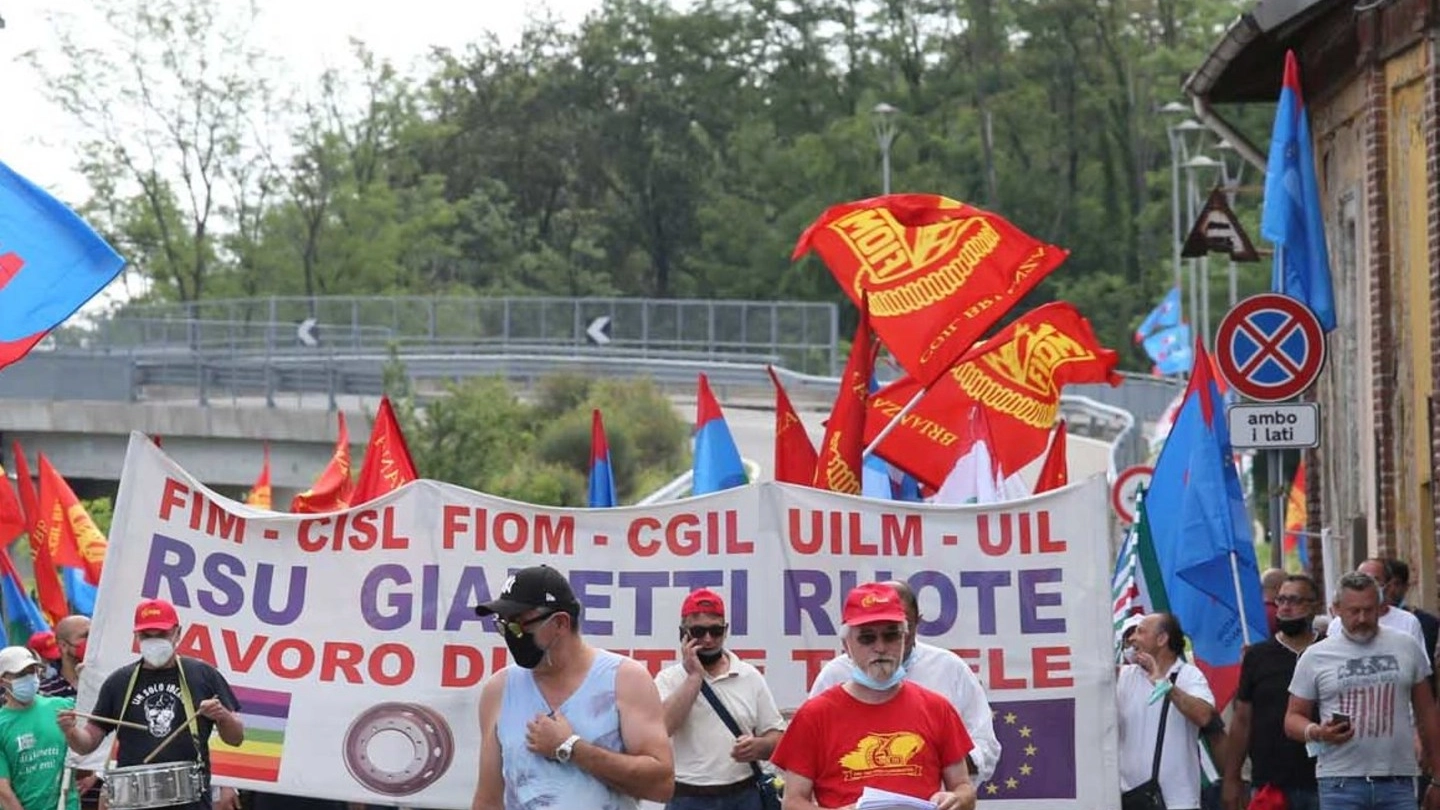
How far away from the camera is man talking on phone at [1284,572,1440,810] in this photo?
13023 mm

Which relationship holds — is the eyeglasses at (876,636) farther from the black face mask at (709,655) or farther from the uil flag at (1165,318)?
the uil flag at (1165,318)

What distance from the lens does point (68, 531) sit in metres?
22.5

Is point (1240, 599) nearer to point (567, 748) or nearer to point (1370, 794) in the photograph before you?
point (1370, 794)

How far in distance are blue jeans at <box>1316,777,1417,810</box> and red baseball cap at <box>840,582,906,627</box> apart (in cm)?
382

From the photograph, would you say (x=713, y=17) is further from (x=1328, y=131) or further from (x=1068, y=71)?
(x=1328, y=131)

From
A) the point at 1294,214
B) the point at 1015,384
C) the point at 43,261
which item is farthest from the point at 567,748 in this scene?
the point at 1015,384

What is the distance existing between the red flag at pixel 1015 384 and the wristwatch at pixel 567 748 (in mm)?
11298

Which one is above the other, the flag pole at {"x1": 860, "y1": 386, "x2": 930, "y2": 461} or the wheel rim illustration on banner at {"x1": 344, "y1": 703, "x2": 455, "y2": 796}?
the flag pole at {"x1": 860, "y1": 386, "x2": 930, "y2": 461}

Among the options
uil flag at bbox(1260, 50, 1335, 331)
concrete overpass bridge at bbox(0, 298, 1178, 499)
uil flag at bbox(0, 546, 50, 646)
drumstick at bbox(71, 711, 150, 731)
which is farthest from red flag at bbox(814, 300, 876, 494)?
concrete overpass bridge at bbox(0, 298, 1178, 499)

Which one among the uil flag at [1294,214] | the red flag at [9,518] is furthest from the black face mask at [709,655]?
the red flag at [9,518]

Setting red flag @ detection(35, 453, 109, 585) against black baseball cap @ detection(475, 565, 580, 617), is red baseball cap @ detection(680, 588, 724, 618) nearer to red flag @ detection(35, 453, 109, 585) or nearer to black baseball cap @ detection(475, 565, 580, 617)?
black baseball cap @ detection(475, 565, 580, 617)

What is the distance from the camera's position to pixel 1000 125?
295 ft

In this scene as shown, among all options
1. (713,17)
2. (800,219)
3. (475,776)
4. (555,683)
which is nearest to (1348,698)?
(475,776)

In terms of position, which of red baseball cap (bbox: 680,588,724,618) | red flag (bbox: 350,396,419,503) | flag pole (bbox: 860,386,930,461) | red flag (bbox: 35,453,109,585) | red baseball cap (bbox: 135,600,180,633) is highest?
flag pole (bbox: 860,386,930,461)
